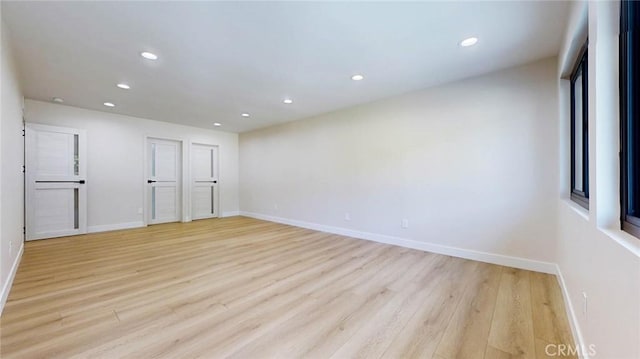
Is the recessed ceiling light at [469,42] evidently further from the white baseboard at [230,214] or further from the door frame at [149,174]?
the white baseboard at [230,214]

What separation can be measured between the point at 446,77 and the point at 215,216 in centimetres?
618

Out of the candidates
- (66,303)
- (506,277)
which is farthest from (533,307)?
(66,303)

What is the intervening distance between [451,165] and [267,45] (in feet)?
8.96

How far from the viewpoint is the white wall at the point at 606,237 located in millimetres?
929

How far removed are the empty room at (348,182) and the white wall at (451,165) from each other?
2cm

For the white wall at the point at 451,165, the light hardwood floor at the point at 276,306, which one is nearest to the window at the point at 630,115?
the light hardwood floor at the point at 276,306

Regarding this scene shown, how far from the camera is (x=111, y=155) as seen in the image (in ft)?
17.1

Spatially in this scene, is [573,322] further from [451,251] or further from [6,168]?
[6,168]

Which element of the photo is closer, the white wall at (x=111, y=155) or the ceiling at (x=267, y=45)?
the ceiling at (x=267, y=45)

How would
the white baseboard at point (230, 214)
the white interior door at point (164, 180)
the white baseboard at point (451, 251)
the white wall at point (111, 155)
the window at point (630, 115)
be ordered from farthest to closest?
the white baseboard at point (230, 214) → the white interior door at point (164, 180) → the white wall at point (111, 155) → the white baseboard at point (451, 251) → the window at point (630, 115)

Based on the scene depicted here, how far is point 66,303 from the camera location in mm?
2145

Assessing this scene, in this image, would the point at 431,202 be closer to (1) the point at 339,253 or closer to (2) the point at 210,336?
(1) the point at 339,253

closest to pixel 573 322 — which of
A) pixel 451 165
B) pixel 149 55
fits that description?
pixel 451 165

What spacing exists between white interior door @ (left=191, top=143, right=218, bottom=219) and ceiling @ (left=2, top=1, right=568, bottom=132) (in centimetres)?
273
